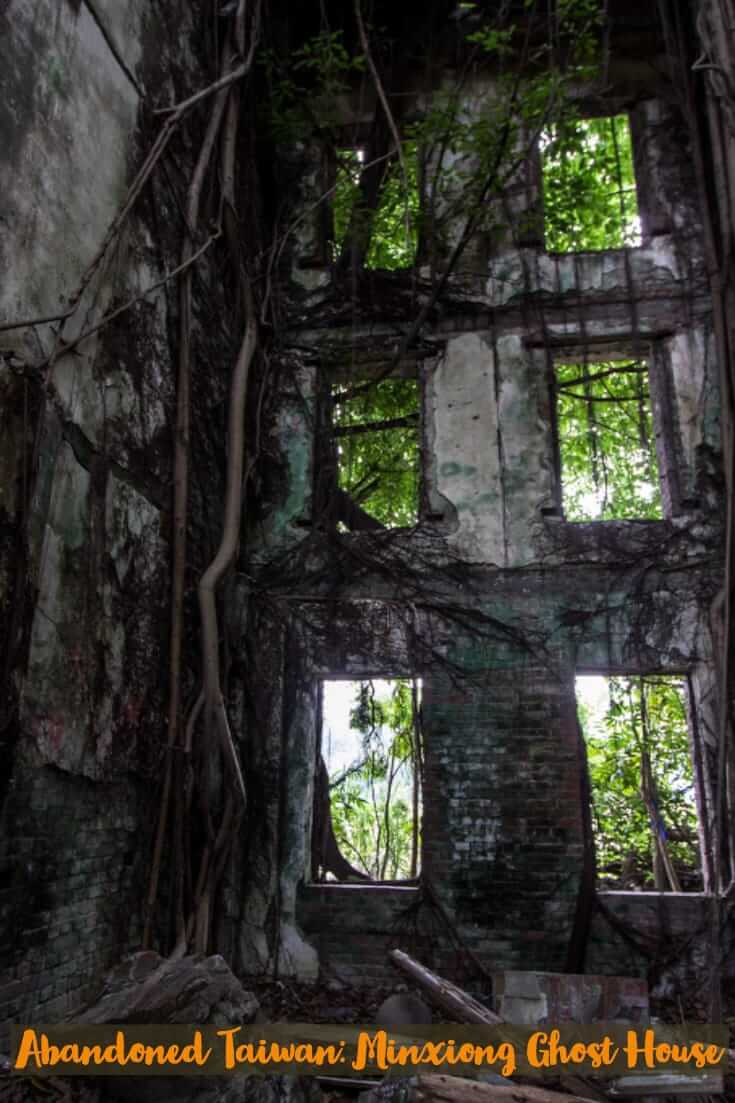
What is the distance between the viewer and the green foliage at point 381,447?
6.70 m

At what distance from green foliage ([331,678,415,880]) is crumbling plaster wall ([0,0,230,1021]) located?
1.79 m

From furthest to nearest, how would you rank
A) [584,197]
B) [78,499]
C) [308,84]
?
1. [308,84]
2. [584,197]
3. [78,499]

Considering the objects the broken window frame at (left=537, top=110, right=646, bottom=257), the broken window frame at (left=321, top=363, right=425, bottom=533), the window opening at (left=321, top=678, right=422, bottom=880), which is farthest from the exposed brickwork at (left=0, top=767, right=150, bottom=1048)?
the broken window frame at (left=537, top=110, right=646, bottom=257)

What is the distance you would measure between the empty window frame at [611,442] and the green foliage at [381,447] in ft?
4.34

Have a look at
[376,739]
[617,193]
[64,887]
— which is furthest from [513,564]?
[64,887]

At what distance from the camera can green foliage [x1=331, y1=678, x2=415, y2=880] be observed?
232 inches

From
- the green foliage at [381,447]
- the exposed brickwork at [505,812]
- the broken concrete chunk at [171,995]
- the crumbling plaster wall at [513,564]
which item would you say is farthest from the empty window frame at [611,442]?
the broken concrete chunk at [171,995]

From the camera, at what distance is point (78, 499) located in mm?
3953

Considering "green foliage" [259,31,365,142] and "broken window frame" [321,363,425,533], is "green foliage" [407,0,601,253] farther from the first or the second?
"broken window frame" [321,363,425,533]

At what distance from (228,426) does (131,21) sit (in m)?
2.51

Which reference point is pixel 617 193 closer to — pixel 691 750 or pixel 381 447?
pixel 381 447

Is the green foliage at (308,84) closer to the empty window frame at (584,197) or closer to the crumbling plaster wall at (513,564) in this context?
the crumbling plaster wall at (513,564)

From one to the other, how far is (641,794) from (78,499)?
5519 millimetres

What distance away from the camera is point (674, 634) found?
5.60 metres
